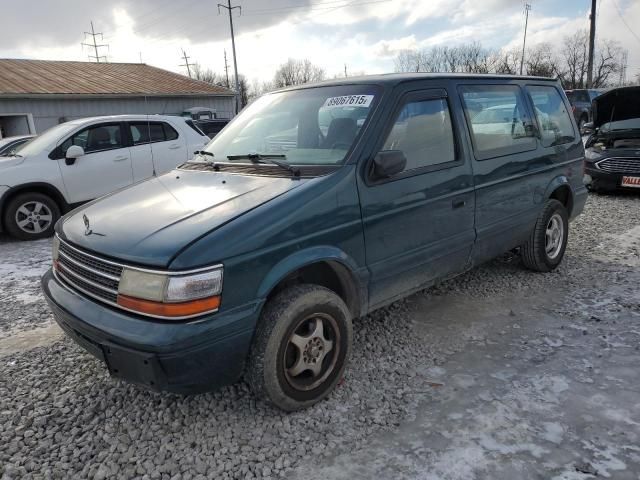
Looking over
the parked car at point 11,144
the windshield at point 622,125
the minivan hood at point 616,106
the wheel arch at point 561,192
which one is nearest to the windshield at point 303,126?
the wheel arch at point 561,192

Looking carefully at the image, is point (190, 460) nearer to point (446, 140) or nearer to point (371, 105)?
point (371, 105)

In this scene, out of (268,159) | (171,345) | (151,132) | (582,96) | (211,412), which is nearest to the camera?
(171,345)

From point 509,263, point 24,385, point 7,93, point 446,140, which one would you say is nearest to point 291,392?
point 24,385

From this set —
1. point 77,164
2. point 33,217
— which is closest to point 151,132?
point 77,164

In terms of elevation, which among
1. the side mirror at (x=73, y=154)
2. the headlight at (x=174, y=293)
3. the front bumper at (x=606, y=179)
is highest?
the side mirror at (x=73, y=154)

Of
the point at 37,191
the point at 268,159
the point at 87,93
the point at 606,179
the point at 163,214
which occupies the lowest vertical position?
the point at 606,179

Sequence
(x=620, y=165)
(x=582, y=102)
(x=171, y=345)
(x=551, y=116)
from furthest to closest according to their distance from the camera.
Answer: (x=582, y=102) → (x=620, y=165) → (x=551, y=116) → (x=171, y=345)

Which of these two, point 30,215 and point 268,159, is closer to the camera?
point 268,159

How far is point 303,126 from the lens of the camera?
337 cm

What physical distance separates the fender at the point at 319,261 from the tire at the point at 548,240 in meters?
2.39

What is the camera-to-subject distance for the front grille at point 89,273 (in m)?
2.46

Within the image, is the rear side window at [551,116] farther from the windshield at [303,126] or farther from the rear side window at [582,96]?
the rear side window at [582,96]

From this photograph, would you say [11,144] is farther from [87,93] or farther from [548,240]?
[87,93]

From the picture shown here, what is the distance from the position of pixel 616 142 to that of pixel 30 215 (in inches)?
383
